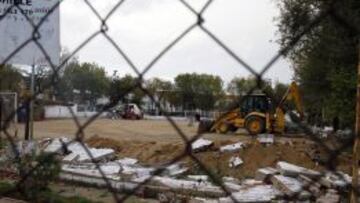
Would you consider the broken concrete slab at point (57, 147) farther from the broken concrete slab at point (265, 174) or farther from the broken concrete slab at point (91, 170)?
the broken concrete slab at point (265, 174)

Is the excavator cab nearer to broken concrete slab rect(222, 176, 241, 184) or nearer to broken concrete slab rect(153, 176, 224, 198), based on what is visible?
broken concrete slab rect(153, 176, 224, 198)

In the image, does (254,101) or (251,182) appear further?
(251,182)

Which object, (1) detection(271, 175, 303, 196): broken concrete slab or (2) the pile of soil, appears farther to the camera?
(2) the pile of soil

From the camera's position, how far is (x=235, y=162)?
47.0 ft

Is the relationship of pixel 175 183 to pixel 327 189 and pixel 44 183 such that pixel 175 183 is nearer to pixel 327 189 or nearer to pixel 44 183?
pixel 327 189

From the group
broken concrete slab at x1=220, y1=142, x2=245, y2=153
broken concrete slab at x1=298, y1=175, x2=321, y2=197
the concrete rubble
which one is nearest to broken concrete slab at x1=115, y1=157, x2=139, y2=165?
the concrete rubble

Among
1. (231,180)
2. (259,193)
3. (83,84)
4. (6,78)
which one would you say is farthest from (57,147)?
(6,78)

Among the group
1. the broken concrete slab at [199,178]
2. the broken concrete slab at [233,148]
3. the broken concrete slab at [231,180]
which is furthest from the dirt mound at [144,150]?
the broken concrete slab at [199,178]

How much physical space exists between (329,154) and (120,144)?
55.7 feet

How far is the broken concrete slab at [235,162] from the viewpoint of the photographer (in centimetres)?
1422

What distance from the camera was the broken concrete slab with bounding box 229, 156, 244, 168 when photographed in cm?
1422

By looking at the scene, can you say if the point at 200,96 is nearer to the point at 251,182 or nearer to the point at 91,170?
the point at 91,170

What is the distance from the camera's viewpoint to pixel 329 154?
1.04 meters

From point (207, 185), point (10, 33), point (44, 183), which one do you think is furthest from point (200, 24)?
point (207, 185)
